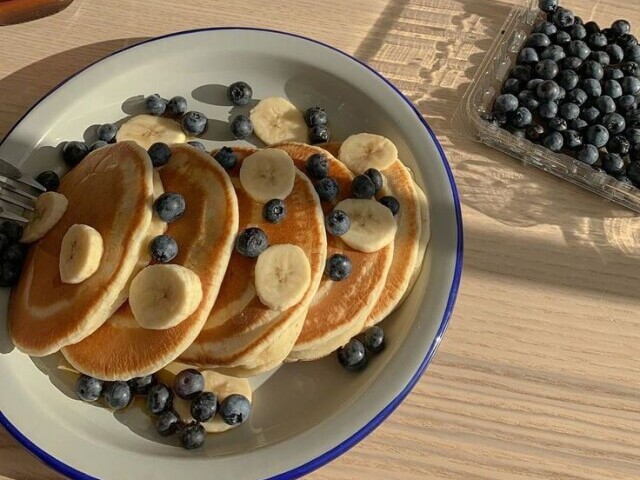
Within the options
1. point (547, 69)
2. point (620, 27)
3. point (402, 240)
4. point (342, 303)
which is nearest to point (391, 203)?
point (402, 240)

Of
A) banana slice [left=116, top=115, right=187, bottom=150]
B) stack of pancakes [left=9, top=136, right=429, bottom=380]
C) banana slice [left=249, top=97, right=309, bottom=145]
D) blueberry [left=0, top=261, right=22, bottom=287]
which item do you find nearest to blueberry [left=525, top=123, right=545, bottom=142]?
stack of pancakes [left=9, top=136, right=429, bottom=380]

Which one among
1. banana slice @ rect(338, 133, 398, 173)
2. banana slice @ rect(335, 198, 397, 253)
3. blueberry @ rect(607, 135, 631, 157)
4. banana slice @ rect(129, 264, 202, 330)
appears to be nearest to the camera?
banana slice @ rect(129, 264, 202, 330)

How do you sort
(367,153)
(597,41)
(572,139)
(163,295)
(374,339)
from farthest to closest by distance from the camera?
(597,41)
(572,139)
(367,153)
(374,339)
(163,295)

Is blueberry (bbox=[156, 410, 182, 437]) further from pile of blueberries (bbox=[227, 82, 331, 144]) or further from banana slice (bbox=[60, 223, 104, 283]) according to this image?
pile of blueberries (bbox=[227, 82, 331, 144])

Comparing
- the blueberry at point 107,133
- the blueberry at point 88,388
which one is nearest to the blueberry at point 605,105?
the blueberry at point 107,133

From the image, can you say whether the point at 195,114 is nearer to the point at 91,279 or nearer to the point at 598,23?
the point at 91,279

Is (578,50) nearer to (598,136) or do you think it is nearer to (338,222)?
(598,136)
